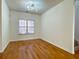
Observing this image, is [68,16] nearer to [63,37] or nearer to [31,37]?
[63,37]

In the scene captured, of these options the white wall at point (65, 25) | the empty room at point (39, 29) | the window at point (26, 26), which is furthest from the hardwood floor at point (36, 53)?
the window at point (26, 26)

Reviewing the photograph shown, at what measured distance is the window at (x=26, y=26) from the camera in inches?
248

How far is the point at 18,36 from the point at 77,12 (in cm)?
438

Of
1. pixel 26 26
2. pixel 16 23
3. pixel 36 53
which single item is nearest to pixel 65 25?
pixel 36 53

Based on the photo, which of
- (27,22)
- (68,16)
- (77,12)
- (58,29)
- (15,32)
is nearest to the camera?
(68,16)

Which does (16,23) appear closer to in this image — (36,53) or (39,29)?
(39,29)

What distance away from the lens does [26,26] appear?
257 inches

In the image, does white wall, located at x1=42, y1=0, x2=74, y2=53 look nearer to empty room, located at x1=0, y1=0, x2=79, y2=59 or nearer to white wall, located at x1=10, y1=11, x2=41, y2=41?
empty room, located at x1=0, y1=0, x2=79, y2=59

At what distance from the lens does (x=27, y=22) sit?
6523mm

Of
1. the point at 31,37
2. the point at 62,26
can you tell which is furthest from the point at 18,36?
the point at 62,26

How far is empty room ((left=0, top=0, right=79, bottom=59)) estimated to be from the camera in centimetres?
319

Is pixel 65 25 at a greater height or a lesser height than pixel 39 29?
greater

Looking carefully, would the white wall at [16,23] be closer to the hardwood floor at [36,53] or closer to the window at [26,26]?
the window at [26,26]

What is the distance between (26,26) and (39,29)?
127cm
